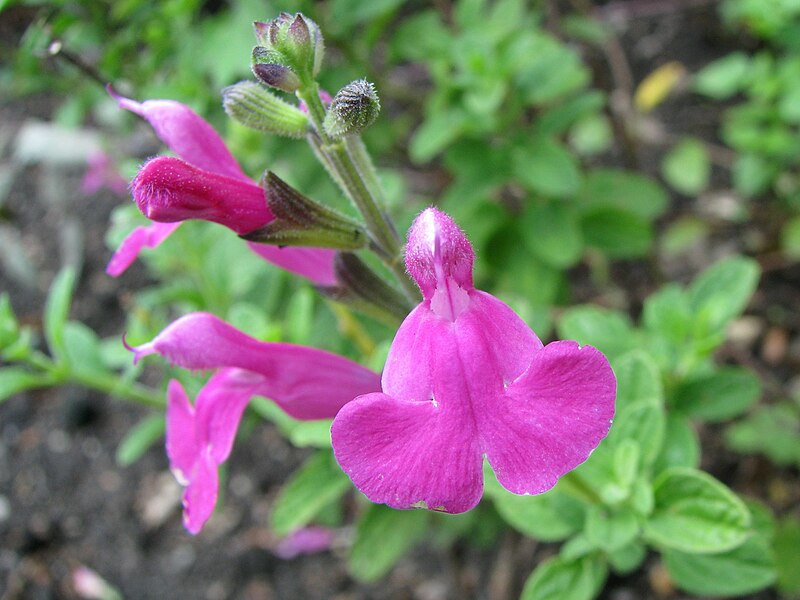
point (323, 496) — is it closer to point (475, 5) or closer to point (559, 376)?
point (559, 376)

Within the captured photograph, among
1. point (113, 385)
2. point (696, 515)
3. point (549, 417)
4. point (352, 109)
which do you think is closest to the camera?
point (549, 417)

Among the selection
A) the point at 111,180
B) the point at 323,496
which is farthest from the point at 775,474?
the point at 111,180

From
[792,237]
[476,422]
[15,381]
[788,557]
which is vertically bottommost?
[788,557]

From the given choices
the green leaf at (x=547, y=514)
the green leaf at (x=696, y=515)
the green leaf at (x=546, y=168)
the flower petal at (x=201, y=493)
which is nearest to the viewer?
the flower petal at (x=201, y=493)

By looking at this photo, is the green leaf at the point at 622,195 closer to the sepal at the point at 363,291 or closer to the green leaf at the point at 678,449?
the green leaf at the point at 678,449

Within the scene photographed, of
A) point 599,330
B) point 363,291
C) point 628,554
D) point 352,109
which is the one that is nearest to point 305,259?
point 363,291

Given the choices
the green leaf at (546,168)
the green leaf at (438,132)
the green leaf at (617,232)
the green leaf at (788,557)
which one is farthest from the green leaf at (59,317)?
the green leaf at (788,557)

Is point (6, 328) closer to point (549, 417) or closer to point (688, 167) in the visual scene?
point (549, 417)

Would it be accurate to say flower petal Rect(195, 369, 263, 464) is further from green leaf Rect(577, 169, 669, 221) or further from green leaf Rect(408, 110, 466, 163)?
green leaf Rect(577, 169, 669, 221)
